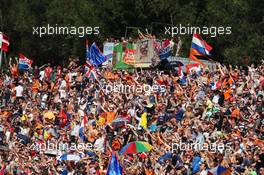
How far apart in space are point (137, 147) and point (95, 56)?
1231cm

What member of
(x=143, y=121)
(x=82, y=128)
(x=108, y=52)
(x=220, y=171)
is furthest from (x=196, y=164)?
(x=108, y=52)

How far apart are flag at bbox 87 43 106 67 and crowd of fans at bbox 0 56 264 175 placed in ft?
2.18

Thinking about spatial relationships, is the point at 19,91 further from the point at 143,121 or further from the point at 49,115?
the point at 143,121

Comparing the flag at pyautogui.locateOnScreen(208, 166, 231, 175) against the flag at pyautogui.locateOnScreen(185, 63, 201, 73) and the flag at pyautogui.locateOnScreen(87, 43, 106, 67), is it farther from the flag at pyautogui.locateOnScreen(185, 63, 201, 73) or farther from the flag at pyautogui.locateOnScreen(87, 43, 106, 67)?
the flag at pyautogui.locateOnScreen(87, 43, 106, 67)

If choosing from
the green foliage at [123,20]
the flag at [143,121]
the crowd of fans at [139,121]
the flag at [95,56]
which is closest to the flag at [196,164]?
the crowd of fans at [139,121]

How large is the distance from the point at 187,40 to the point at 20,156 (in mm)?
16411

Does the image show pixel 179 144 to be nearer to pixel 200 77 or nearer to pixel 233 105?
pixel 233 105

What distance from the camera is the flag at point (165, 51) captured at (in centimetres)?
3273

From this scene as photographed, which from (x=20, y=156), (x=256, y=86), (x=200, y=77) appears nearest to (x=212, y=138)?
(x=256, y=86)

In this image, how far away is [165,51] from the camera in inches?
1297

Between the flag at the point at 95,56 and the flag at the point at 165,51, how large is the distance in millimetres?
3562

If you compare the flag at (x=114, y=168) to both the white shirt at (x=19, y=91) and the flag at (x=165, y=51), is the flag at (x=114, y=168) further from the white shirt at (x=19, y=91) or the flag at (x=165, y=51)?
the white shirt at (x=19, y=91)

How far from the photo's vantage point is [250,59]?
3806 centimetres

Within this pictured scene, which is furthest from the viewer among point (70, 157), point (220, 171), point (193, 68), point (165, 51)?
point (165, 51)
